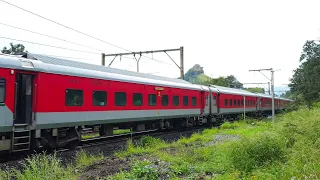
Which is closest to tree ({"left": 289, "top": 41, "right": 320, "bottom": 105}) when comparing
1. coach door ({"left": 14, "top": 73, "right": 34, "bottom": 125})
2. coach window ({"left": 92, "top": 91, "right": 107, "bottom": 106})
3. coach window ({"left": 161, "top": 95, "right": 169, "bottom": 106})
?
coach window ({"left": 161, "top": 95, "right": 169, "bottom": 106})

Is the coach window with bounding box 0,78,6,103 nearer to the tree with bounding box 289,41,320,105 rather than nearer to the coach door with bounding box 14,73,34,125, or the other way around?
the coach door with bounding box 14,73,34,125

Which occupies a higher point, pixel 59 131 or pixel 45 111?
pixel 45 111

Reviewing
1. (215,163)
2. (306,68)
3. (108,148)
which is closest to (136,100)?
(108,148)

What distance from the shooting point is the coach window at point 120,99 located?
13321 mm

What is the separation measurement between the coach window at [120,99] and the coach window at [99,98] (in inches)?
28.6

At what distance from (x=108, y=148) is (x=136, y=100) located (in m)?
3.68

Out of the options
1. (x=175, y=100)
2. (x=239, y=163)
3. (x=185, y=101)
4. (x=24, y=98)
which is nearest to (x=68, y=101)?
(x=24, y=98)

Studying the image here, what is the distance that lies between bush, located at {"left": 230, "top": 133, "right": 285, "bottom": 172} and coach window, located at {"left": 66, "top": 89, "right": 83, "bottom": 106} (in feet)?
19.4

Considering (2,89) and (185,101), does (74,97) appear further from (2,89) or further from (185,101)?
(185,101)

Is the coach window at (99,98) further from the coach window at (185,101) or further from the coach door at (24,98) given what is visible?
the coach window at (185,101)

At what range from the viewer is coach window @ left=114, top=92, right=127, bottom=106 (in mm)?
13321

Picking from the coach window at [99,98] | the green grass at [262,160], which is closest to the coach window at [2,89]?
the coach window at [99,98]

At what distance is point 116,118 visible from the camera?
1331 cm

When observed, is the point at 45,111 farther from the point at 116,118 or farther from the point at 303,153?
the point at 303,153
